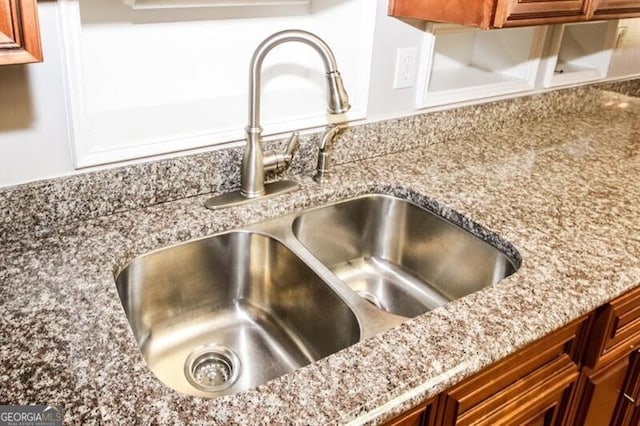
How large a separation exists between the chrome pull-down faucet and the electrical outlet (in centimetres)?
37

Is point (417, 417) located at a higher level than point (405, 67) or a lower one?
lower

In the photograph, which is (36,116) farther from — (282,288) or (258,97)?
(282,288)

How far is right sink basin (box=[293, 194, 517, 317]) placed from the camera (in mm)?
1248

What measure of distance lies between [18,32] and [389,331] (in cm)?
65

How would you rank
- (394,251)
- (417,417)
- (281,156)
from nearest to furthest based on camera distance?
(417,417) → (281,156) → (394,251)

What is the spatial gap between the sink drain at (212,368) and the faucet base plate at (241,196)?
30 centimetres

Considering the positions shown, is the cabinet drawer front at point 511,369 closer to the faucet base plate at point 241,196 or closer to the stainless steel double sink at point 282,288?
the stainless steel double sink at point 282,288

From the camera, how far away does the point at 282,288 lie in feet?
3.76

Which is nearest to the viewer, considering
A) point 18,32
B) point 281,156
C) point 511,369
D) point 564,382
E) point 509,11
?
point 18,32

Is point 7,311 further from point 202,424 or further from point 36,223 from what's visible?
point 202,424

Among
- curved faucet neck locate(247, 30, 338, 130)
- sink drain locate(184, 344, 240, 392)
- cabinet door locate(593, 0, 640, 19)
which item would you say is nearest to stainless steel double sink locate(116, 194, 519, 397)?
sink drain locate(184, 344, 240, 392)

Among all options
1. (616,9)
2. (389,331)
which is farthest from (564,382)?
(616,9)

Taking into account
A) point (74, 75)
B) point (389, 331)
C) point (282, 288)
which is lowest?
point (282, 288)

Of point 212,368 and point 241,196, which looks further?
point 241,196
